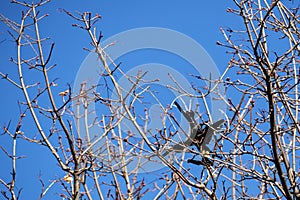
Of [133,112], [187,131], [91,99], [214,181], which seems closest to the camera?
[214,181]

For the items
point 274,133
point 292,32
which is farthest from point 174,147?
point 292,32

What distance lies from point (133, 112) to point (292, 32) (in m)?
1.50

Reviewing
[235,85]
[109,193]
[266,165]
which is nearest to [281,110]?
[266,165]

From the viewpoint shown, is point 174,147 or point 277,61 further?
point 174,147

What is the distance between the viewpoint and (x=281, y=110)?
444cm

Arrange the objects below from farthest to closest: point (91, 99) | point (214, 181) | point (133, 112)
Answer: point (91, 99)
point (133, 112)
point (214, 181)

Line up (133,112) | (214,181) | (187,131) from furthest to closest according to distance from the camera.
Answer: (133,112) < (187,131) < (214,181)

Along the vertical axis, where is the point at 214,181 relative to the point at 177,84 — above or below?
below

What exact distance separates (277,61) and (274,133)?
0.46m

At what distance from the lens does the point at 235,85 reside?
3.64 m

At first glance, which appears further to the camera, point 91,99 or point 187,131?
point 91,99

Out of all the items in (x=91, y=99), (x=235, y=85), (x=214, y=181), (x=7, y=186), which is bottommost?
(x=214, y=181)

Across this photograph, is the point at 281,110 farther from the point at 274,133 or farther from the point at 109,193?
the point at 109,193

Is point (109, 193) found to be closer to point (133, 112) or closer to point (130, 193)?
point (130, 193)
